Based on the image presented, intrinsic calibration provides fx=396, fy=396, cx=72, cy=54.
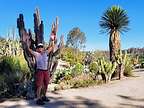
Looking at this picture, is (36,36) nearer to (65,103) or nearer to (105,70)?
(65,103)

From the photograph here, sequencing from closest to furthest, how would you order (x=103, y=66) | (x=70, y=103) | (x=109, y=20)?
(x=70, y=103), (x=103, y=66), (x=109, y=20)

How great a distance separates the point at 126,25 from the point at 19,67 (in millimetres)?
10360

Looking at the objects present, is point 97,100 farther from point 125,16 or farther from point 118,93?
point 125,16

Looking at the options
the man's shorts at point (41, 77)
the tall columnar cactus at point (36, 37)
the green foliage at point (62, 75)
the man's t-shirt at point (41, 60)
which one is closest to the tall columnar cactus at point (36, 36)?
the tall columnar cactus at point (36, 37)

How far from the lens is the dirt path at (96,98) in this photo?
37.8ft

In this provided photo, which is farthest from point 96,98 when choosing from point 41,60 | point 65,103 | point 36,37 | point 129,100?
point 36,37

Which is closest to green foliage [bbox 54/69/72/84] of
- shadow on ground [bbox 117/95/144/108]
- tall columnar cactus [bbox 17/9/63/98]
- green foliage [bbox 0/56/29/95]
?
green foliage [bbox 0/56/29/95]

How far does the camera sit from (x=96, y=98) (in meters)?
13.0

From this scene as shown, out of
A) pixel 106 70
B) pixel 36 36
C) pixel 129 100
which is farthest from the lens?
pixel 106 70

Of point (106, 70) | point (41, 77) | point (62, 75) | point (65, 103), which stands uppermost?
point (106, 70)

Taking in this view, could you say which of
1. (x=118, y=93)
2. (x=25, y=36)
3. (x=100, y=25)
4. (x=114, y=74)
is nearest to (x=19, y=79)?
(x=25, y=36)

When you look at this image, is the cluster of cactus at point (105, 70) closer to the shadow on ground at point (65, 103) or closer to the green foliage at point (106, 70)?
the green foliage at point (106, 70)

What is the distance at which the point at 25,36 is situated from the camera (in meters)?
13.9

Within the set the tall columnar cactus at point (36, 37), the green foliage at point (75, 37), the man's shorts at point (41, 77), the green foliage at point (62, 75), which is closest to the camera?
the man's shorts at point (41, 77)
